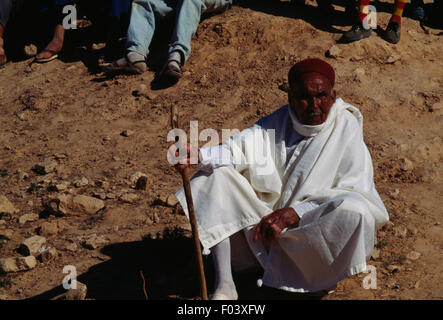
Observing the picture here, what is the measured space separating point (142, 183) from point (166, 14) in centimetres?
273

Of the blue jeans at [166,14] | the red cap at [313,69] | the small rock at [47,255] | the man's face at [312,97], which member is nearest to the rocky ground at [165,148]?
the small rock at [47,255]

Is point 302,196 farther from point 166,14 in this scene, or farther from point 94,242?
point 166,14

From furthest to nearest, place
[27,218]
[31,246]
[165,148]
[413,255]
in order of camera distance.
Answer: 1. [165,148]
2. [27,218]
3. [31,246]
4. [413,255]

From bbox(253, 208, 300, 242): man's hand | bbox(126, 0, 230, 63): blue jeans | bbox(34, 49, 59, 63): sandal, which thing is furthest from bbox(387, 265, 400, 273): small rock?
bbox(34, 49, 59, 63): sandal

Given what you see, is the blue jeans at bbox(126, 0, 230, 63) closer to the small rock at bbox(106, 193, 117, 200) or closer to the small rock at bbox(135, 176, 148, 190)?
the small rock at bbox(135, 176, 148, 190)

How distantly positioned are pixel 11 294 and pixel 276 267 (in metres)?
1.71

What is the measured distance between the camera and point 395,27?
641 cm

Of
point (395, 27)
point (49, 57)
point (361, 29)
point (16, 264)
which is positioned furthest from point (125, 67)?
point (16, 264)

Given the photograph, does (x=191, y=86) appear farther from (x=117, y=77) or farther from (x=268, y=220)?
(x=268, y=220)

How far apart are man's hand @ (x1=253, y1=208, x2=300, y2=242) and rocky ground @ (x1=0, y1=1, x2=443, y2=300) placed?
510 millimetres

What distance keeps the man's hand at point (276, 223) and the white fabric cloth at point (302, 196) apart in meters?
0.06

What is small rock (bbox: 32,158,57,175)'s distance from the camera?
17.5ft

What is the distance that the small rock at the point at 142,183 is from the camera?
4.94m

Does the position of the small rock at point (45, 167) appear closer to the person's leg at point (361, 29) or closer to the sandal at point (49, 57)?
the sandal at point (49, 57)
